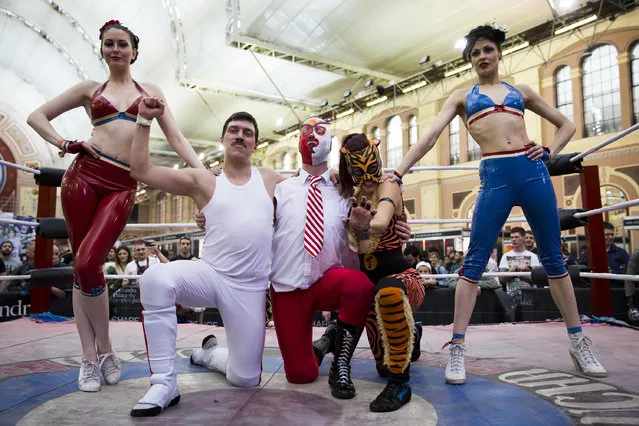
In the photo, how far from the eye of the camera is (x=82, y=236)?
2.09 metres

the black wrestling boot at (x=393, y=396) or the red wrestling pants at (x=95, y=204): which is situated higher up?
the red wrestling pants at (x=95, y=204)

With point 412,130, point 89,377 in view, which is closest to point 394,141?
point 412,130

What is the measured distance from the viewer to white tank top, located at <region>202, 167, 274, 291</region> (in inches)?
76.4

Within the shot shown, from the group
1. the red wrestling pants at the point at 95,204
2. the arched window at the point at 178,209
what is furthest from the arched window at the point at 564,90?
the arched window at the point at 178,209

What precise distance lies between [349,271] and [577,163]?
1829mm

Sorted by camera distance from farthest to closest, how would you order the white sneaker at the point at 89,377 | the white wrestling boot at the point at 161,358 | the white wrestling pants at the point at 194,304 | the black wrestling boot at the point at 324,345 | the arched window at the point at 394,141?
the arched window at the point at 394,141
the black wrestling boot at the point at 324,345
the white sneaker at the point at 89,377
the white wrestling pants at the point at 194,304
the white wrestling boot at the point at 161,358

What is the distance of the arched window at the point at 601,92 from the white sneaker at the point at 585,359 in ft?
35.7

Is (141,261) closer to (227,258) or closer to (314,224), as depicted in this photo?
(227,258)

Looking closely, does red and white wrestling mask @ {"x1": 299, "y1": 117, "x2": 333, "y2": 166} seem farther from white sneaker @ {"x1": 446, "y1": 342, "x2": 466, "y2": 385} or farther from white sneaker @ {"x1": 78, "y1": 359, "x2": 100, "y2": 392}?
white sneaker @ {"x1": 78, "y1": 359, "x2": 100, "y2": 392}

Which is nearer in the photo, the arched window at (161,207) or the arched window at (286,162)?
the arched window at (286,162)

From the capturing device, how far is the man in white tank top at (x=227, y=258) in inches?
68.5

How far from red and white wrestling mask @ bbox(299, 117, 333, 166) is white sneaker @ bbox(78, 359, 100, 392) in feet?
4.08

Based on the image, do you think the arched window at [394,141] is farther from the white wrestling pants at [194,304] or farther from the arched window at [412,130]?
the white wrestling pants at [194,304]

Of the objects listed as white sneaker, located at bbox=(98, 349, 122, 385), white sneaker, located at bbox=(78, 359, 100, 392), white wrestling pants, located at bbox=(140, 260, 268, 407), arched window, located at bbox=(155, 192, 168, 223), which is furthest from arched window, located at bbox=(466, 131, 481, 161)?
arched window, located at bbox=(155, 192, 168, 223)
